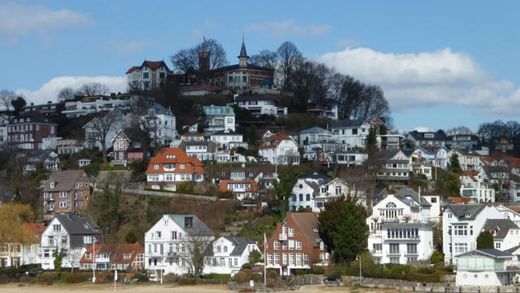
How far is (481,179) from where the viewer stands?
325 ft

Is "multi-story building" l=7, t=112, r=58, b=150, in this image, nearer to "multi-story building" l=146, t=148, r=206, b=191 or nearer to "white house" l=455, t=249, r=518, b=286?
"multi-story building" l=146, t=148, r=206, b=191

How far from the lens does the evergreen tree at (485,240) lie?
66.6 meters

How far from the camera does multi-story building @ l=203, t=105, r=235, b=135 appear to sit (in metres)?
114

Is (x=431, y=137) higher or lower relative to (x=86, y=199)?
higher

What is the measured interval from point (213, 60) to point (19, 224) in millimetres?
63610

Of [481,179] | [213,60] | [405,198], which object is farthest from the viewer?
[213,60]

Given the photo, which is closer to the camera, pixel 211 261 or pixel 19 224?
pixel 211 261

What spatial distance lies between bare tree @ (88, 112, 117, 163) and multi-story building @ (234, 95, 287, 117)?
17.3 metres

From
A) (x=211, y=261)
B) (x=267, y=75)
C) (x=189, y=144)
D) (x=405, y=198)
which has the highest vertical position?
(x=267, y=75)

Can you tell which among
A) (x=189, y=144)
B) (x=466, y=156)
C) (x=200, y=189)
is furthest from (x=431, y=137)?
(x=200, y=189)

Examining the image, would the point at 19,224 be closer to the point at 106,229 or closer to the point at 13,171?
the point at 106,229

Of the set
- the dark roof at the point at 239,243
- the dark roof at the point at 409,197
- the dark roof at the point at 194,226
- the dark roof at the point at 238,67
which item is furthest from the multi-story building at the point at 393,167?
the dark roof at the point at 238,67

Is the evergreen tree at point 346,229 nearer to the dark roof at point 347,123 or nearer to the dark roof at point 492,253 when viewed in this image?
the dark roof at point 492,253

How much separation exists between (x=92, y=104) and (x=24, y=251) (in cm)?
5098
